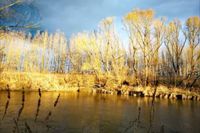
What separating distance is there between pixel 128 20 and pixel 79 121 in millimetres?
29431

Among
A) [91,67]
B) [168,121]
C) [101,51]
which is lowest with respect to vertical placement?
[168,121]

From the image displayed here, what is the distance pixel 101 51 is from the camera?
4341 cm

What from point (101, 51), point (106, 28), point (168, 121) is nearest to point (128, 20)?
point (106, 28)

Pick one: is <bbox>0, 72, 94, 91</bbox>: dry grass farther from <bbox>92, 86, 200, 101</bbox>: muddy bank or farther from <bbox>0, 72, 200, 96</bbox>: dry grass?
<bbox>92, 86, 200, 101</bbox>: muddy bank

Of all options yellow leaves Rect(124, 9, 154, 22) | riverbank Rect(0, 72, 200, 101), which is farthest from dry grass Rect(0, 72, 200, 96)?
yellow leaves Rect(124, 9, 154, 22)

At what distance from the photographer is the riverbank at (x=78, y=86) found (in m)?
35.7

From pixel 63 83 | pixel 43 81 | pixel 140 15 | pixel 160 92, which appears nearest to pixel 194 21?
pixel 140 15

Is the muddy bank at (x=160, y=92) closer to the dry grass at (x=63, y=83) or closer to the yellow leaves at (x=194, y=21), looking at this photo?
the dry grass at (x=63, y=83)

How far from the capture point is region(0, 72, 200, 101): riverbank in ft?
117

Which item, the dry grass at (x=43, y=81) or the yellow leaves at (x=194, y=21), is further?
the yellow leaves at (x=194, y=21)

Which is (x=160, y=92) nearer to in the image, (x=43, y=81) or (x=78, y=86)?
(x=78, y=86)

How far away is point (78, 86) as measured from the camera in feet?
140

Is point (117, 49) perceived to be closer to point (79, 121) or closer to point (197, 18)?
point (197, 18)

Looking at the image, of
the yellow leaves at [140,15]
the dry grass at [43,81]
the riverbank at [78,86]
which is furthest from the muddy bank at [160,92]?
the yellow leaves at [140,15]
